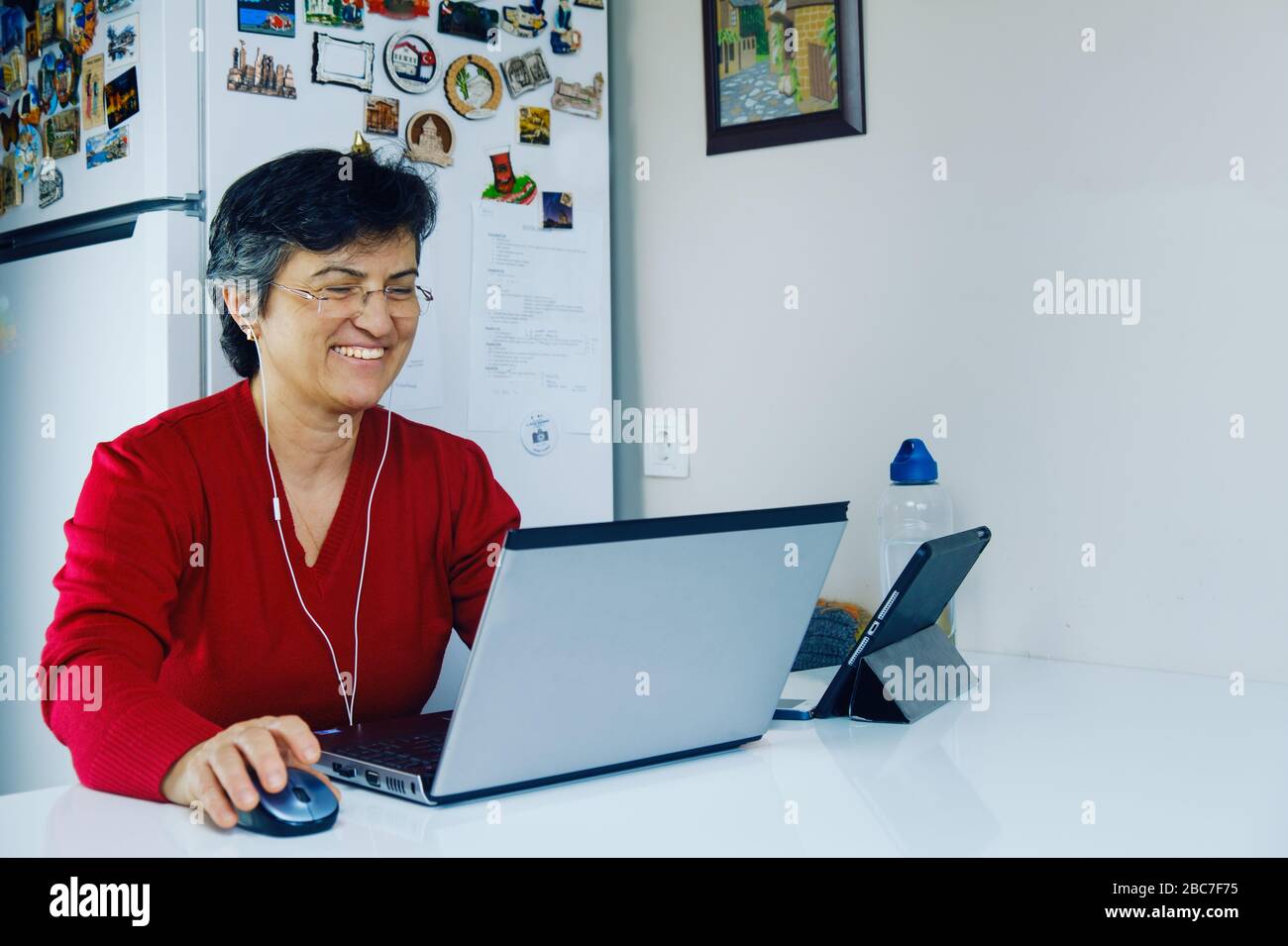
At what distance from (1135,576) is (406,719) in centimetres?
91

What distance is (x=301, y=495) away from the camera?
4.65 ft

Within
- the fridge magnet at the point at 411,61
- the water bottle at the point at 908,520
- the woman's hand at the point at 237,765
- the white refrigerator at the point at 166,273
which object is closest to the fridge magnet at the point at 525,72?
the white refrigerator at the point at 166,273

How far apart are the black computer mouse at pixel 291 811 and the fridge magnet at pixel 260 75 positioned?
1.01m

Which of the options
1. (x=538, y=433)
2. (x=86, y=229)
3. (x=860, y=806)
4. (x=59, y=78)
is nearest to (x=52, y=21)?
(x=59, y=78)

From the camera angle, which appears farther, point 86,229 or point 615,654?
point 86,229

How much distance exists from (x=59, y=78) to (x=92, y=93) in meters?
0.11

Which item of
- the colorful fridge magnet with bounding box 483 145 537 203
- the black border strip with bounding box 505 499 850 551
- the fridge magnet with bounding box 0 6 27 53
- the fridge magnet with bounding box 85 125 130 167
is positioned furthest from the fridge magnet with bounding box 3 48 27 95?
the black border strip with bounding box 505 499 850 551

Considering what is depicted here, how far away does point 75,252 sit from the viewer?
66.2 inches

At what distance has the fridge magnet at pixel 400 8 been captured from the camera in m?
1.75

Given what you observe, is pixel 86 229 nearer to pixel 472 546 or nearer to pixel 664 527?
pixel 472 546

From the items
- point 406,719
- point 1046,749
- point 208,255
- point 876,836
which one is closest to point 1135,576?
point 1046,749

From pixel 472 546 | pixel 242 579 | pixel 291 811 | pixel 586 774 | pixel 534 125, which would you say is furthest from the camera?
pixel 534 125

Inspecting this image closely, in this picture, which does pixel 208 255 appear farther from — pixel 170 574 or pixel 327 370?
pixel 170 574

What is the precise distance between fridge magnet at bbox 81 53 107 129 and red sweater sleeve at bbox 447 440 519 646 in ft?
2.21
